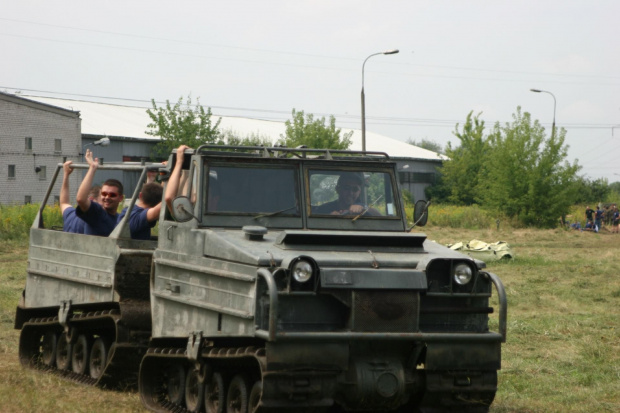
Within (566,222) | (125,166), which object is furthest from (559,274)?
(566,222)

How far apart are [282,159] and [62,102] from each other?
57108mm

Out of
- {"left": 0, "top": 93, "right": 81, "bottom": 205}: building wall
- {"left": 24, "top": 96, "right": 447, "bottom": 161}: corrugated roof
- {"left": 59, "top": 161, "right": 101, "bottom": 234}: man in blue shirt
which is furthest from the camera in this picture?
{"left": 24, "top": 96, "right": 447, "bottom": 161}: corrugated roof

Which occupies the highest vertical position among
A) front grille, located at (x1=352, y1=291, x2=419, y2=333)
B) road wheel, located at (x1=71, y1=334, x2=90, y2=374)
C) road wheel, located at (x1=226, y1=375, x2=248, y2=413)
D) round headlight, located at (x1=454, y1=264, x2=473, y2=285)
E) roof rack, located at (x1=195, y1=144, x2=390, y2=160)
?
roof rack, located at (x1=195, y1=144, x2=390, y2=160)

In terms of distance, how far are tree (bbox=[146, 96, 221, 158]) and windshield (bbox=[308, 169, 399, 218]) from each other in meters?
49.0

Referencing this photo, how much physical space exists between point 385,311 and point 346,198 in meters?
2.00

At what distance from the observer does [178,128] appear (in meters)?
59.4

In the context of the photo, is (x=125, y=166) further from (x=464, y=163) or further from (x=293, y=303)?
(x=464, y=163)

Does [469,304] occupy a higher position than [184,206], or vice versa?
[184,206]

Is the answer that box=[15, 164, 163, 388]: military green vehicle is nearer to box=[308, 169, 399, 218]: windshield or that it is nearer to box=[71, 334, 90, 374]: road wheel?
box=[71, 334, 90, 374]: road wheel

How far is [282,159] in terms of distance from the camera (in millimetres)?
9688

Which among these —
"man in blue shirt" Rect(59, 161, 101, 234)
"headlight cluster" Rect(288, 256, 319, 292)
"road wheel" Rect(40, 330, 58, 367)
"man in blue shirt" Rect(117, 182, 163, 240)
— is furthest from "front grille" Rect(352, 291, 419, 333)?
"road wheel" Rect(40, 330, 58, 367)

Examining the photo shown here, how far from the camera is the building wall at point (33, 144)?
52625mm

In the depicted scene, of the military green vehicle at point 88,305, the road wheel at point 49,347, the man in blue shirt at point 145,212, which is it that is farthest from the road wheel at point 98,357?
the man in blue shirt at point 145,212

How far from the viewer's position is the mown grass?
32.1 feet
